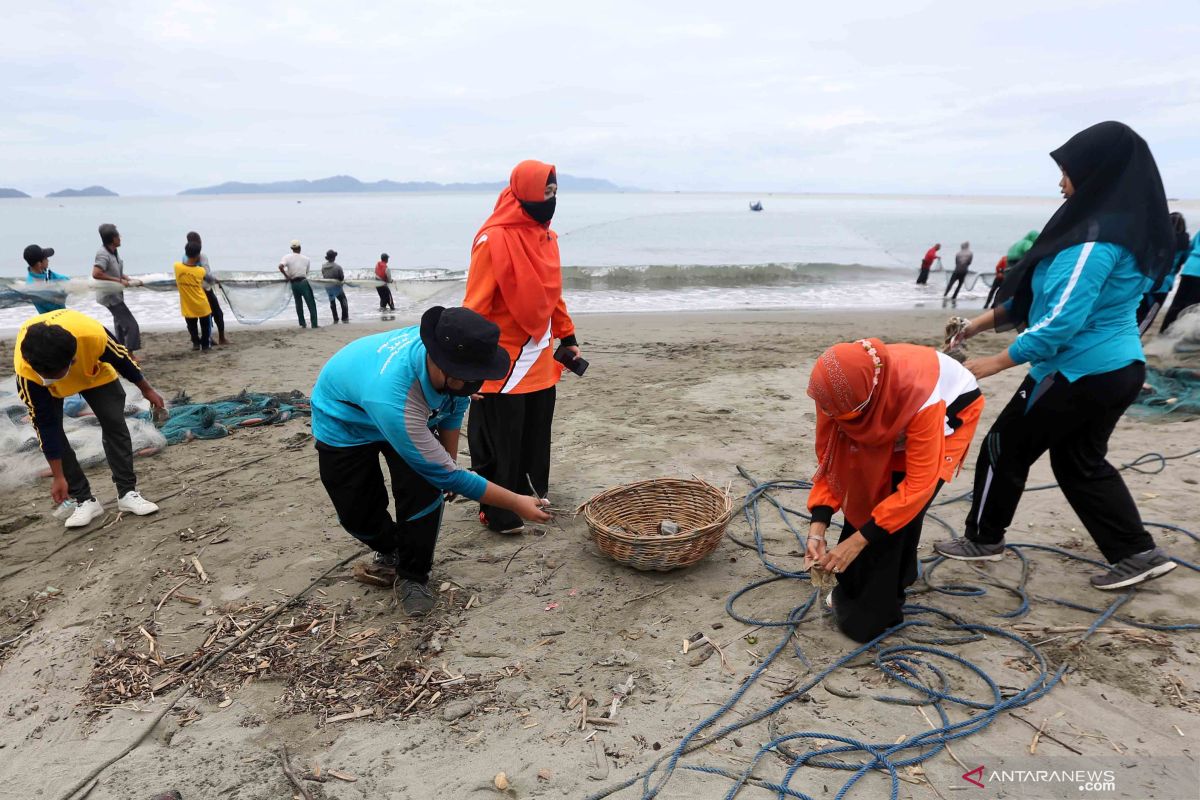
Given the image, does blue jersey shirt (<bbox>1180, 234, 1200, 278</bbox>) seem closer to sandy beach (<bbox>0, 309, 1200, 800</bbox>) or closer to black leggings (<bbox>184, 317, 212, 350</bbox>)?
sandy beach (<bbox>0, 309, 1200, 800</bbox>)

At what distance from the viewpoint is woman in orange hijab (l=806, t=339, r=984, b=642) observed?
2.21 meters

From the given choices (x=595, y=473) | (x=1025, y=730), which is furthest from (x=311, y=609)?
(x=1025, y=730)

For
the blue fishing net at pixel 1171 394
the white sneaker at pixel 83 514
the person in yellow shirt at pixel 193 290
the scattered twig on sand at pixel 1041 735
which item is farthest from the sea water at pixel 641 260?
the scattered twig on sand at pixel 1041 735

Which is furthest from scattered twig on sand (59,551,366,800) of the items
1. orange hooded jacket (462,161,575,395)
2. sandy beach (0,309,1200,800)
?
orange hooded jacket (462,161,575,395)

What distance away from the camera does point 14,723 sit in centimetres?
255

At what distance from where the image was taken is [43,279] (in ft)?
25.2

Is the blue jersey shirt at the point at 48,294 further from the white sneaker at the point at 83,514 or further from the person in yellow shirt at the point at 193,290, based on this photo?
the white sneaker at the point at 83,514

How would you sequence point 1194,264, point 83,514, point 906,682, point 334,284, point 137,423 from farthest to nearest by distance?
point 334,284 < point 1194,264 < point 137,423 < point 83,514 < point 906,682

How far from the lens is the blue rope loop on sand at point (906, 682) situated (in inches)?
84.1

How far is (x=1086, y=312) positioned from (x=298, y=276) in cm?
1085

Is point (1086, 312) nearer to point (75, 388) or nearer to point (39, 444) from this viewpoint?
point (75, 388)

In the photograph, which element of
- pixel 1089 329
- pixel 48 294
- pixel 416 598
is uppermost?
pixel 1089 329

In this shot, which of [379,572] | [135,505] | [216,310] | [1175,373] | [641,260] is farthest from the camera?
[641,260]

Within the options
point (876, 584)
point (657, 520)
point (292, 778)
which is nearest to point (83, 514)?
point (292, 778)
